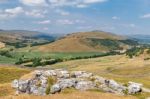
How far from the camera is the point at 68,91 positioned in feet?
184

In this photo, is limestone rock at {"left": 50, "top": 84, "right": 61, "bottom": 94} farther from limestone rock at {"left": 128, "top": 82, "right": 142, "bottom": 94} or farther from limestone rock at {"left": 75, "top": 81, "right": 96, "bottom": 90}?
limestone rock at {"left": 128, "top": 82, "right": 142, "bottom": 94}

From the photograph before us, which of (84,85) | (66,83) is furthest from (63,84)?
(84,85)

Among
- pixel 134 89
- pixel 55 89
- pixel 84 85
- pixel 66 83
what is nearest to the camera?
pixel 55 89

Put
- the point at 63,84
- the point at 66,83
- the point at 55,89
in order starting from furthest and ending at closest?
1. the point at 66,83
2. the point at 63,84
3. the point at 55,89

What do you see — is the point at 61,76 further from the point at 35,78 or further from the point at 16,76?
the point at 16,76

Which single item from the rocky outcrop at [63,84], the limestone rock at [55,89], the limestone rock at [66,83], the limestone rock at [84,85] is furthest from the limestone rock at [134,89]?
the limestone rock at [55,89]

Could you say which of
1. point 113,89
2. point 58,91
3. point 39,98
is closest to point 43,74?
point 58,91

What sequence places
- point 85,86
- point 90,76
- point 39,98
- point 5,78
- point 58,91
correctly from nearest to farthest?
point 39,98 → point 58,91 → point 85,86 → point 90,76 → point 5,78

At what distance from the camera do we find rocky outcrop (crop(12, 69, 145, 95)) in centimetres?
5688

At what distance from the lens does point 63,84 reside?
56.5 meters

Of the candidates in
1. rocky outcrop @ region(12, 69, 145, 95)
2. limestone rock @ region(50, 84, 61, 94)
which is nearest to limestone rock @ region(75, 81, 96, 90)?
rocky outcrop @ region(12, 69, 145, 95)

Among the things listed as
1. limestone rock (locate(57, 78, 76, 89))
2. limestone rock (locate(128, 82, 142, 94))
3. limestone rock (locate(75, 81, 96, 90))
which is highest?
limestone rock (locate(57, 78, 76, 89))

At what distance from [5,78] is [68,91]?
204 ft

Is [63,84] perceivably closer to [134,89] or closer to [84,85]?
[84,85]
